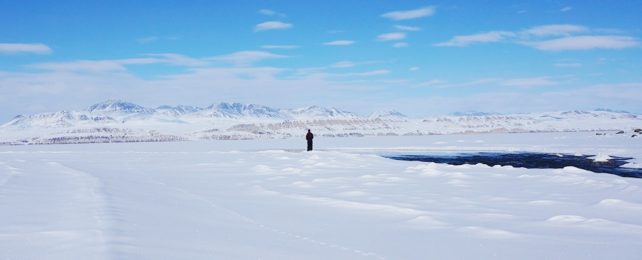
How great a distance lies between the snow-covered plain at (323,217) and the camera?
6.62m

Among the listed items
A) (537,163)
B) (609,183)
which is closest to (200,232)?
(609,183)

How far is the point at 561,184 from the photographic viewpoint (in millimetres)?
14289

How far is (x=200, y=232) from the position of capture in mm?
7727

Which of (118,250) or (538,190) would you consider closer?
(118,250)

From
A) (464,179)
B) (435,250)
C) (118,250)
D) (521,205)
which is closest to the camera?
(118,250)

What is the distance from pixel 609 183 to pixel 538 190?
2.37 metres

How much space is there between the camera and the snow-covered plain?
21.7ft

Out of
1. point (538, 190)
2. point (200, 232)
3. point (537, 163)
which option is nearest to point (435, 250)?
point (200, 232)

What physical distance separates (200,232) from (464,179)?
1012cm

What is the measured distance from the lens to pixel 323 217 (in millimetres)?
9508

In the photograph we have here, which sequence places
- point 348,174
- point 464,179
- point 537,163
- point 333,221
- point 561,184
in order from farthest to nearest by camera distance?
point 537,163, point 348,174, point 464,179, point 561,184, point 333,221

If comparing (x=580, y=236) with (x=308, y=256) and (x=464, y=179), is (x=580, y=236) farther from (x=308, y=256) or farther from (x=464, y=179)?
(x=464, y=179)

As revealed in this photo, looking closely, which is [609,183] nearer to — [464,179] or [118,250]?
[464,179]

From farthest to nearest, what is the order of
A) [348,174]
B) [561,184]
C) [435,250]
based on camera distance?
[348,174]
[561,184]
[435,250]
